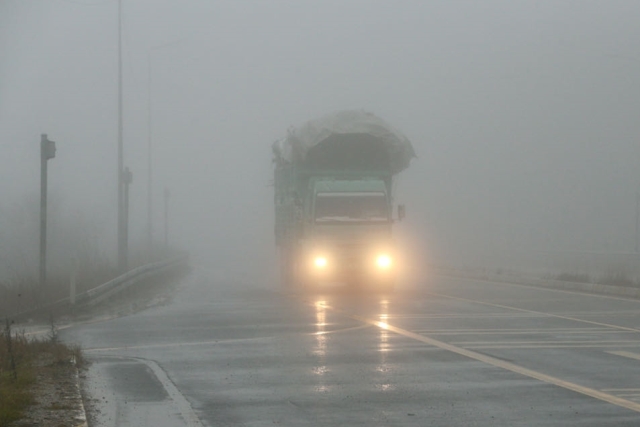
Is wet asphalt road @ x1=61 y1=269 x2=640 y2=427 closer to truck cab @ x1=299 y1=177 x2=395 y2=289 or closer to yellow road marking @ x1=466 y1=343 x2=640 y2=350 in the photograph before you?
yellow road marking @ x1=466 y1=343 x2=640 y2=350

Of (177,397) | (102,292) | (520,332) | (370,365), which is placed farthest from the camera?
(102,292)

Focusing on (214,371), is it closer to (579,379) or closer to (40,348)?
(40,348)

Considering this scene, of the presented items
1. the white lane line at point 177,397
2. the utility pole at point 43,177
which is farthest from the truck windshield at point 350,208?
the white lane line at point 177,397

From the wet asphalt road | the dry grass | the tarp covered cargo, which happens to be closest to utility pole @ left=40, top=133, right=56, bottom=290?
the wet asphalt road

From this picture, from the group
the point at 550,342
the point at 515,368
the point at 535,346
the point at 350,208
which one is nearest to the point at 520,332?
the point at 550,342

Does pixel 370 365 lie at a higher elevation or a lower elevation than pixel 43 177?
lower

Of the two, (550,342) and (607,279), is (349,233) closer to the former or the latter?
(607,279)

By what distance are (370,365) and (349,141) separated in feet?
58.8

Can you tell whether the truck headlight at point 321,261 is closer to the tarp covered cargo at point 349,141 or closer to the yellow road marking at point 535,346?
the tarp covered cargo at point 349,141

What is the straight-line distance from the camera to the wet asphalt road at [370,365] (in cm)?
1073

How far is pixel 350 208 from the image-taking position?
30.7m

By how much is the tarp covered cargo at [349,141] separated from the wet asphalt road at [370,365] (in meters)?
6.77

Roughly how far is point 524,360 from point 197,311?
11.8 meters

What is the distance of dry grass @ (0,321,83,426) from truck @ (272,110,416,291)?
48.9ft
